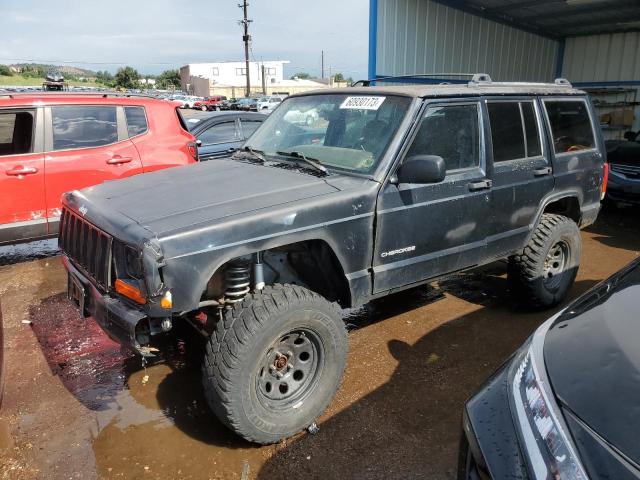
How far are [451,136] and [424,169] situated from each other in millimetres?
760

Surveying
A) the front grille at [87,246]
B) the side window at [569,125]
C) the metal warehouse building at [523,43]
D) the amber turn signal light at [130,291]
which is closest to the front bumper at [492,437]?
the amber turn signal light at [130,291]

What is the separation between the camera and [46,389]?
3508 mm

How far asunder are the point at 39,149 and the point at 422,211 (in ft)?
14.4

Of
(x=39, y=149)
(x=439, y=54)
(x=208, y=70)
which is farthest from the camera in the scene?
(x=208, y=70)

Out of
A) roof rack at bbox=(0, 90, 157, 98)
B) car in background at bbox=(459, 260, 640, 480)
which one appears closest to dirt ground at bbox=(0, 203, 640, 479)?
car in background at bbox=(459, 260, 640, 480)

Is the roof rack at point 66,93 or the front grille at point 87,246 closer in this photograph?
the front grille at point 87,246

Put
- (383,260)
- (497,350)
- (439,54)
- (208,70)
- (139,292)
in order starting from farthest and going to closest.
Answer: (208,70) < (439,54) < (497,350) < (383,260) < (139,292)

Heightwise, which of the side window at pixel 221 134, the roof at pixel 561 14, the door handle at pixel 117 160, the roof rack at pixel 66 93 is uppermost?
the roof at pixel 561 14

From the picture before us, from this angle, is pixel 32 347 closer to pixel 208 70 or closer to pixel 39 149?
pixel 39 149

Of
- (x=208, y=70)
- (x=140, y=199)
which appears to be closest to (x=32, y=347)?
(x=140, y=199)

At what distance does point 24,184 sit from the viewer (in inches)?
212

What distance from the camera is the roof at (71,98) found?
549 cm

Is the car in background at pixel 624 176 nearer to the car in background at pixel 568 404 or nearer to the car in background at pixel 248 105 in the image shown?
the car in background at pixel 568 404

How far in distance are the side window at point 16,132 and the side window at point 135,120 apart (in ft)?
3.31
